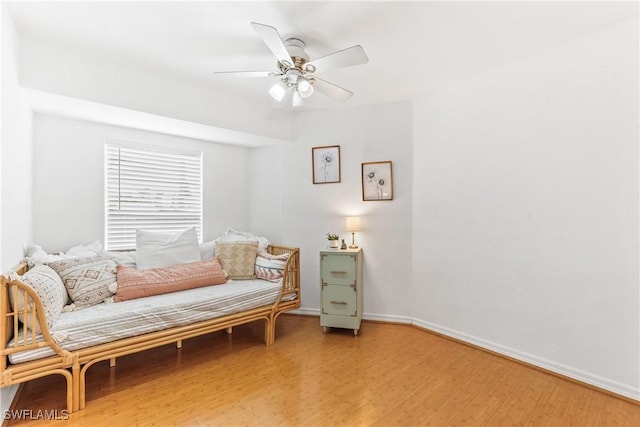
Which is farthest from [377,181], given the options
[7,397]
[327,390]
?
[7,397]

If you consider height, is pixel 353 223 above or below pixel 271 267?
above

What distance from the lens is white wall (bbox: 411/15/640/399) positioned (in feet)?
6.97

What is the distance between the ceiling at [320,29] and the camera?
1.90m

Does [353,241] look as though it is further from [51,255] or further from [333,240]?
[51,255]

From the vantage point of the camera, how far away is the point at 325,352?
9.22 ft

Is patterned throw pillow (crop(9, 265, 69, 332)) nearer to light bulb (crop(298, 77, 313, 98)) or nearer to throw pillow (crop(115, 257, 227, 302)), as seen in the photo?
throw pillow (crop(115, 257, 227, 302))

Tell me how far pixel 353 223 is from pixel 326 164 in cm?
81

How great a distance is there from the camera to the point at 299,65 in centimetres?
222

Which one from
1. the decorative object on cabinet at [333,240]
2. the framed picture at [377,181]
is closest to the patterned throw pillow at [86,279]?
the decorative object on cabinet at [333,240]

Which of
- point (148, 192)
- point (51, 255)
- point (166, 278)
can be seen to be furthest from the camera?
point (148, 192)

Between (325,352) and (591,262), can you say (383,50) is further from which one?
(325,352)

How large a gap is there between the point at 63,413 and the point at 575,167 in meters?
3.76

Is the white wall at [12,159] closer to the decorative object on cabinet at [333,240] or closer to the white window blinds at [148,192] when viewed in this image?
the white window blinds at [148,192]

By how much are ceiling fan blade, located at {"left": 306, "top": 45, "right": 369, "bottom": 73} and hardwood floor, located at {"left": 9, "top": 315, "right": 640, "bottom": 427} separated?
216cm
